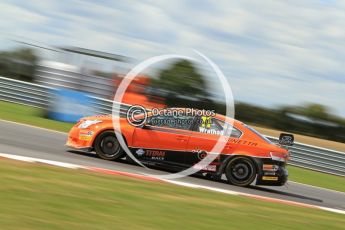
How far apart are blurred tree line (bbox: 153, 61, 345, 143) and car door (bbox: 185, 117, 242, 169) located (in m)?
16.7

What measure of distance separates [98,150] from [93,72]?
55.3ft

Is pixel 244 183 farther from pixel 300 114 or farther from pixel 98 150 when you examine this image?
pixel 300 114

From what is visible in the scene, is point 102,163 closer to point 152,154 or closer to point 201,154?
point 152,154

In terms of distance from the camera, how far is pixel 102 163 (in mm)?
11383

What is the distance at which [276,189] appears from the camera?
12.8m

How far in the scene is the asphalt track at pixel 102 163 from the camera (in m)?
11.1

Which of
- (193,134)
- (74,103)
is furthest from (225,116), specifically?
(74,103)

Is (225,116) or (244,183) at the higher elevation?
(225,116)

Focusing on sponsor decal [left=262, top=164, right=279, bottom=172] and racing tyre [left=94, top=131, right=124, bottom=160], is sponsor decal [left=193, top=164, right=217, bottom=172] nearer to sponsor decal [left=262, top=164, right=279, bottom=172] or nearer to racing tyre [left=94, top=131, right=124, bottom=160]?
sponsor decal [left=262, top=164, right=279, bottom=172]

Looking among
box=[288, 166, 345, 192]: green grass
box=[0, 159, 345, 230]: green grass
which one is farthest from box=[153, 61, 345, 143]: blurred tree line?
box=[0, 159, 345, 230]: green grass

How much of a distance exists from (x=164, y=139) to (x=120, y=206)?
5177mm

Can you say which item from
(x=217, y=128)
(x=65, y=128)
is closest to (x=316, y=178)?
(x=217, y=128)

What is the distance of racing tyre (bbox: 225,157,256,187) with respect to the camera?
11.6 meters

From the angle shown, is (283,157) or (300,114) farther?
(300,114)
